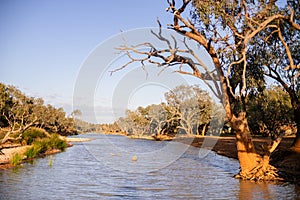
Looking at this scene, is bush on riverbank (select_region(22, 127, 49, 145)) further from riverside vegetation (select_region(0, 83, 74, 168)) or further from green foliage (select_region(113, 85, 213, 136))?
green foliage (select_region(113, 85, 213, 136))

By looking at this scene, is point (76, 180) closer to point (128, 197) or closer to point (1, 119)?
point (128, 197)

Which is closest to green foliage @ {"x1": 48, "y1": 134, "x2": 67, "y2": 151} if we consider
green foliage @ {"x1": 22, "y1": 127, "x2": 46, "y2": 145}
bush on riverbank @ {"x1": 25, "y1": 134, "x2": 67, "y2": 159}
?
bush on riverbank @ {"x1": 25, "y1": 134, "x2": 67, "y2": 159}

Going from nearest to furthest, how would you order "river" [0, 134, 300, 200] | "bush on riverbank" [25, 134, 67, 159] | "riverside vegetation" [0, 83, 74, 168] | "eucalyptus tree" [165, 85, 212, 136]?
"river" [0, 134, 300, 200], "riverside vegetation" [0, 83, 74, 168], "bush on riverbank" [25, 134, 67, 159], "eucalyptus tree" [165, 85, 212, 136]

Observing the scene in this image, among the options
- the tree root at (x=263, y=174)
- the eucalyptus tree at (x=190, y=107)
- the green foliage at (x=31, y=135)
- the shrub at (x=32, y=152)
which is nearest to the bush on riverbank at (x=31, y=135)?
the green foliage at (x=31, y=135)

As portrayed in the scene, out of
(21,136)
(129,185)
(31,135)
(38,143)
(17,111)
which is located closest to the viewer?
(129,185)

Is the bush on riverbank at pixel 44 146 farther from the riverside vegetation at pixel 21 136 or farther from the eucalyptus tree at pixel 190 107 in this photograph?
the eucalyptus tree at pixel 190 107

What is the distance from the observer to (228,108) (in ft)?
55.4

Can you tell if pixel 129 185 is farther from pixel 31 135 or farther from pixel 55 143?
pixel 55 143

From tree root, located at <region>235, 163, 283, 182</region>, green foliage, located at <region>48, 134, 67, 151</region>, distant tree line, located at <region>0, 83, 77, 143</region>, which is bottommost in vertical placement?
tree root, located at <region>235, 163, 283, 182</region>

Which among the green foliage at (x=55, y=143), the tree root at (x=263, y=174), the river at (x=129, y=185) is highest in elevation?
the green foliage at (x=55, y=143)

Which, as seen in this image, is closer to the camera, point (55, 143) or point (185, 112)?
point (55, 143)

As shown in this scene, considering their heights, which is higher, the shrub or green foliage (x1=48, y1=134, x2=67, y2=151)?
green foliage (x1=48, y1=134, x2=67, y2=151)

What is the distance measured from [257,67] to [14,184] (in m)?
13.1

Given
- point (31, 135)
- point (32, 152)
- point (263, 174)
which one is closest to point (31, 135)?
point (31, 135)
